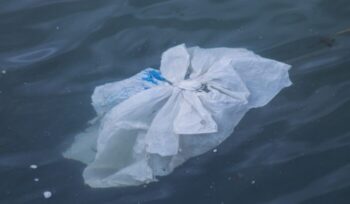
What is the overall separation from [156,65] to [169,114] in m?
0.52

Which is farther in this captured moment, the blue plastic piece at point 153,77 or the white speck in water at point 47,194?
the blue plastic piece at point 153,77

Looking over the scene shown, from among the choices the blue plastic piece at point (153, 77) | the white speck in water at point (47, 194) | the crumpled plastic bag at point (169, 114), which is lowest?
the white speck in water at point (47, 194)

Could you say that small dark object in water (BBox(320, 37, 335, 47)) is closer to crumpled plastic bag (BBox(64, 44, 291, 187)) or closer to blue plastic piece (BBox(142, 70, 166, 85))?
crumpled plastic bag (BBox(64, 44, 291, 187))

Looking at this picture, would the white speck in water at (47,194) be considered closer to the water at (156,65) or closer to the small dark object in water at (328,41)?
the water at (156,65)

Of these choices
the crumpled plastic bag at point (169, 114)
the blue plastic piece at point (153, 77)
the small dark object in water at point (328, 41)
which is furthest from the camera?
the small dark object in water at point (328, 41)

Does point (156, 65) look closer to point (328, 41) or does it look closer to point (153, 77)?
point (153, 77)

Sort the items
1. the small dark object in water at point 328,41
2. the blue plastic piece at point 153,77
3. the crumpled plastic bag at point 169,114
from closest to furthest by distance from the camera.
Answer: the crumpled plastic bag at point 169,114 → the blue plastic piece at point 153,77 → the small dark object in water at point 328,41

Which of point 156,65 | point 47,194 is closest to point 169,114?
point 156,65

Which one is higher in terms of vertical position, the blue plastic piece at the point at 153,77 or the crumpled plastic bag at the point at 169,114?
the blue plastic piece at the point at 153,77

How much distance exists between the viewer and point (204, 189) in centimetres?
223

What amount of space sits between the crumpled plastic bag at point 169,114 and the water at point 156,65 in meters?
0.07

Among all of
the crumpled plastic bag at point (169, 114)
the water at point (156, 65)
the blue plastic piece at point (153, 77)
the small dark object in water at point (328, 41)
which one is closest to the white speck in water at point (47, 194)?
the water at point (156, 65)

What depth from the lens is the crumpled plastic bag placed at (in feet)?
7.27

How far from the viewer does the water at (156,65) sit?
7.35ft
